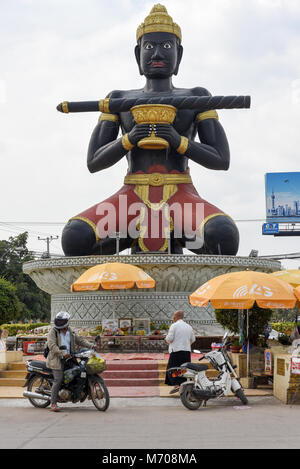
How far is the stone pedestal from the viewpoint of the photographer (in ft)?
45.1

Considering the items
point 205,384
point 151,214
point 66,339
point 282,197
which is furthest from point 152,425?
point 282,197

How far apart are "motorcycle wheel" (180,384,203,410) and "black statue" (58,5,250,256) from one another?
7405 mm

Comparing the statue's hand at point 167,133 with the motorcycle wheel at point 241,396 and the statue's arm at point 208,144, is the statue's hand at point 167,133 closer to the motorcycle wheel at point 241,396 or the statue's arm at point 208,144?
the statue's arm at point 208,144

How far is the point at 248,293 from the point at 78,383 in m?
2.61

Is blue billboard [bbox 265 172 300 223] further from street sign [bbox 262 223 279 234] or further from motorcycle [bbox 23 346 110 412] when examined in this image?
motorcycle [bbox 23 346 110 412]

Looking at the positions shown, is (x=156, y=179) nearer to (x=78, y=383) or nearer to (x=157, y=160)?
(x=157, y=160)

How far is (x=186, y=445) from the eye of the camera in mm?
5586

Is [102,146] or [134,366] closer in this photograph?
[134,366]

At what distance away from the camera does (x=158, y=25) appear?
54.2ft

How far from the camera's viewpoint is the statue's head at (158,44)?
16.5m

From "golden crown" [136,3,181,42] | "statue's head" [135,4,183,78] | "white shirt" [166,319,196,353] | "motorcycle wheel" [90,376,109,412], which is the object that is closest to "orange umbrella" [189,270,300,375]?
"white shirt" [166,319,196,353]

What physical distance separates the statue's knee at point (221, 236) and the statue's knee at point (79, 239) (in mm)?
2884
